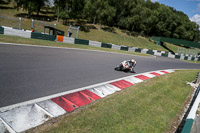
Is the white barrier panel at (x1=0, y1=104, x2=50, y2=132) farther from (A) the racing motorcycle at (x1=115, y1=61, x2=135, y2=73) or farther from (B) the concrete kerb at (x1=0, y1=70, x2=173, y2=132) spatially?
(A) the racing motorcycle at (x1=115, y1=61, x2=135, y2=73)

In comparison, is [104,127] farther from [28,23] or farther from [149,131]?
[28,23]

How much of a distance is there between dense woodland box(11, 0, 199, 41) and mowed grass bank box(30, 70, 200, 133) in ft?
134

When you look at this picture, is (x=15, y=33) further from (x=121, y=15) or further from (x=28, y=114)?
(x=121, y=15)

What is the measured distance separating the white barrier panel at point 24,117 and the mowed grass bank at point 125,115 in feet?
0.79

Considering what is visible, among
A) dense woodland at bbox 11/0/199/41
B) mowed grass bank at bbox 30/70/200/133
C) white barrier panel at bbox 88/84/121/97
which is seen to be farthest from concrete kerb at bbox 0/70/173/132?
dense woodland at bbox 11/0/199/41

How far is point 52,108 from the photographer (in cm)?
441

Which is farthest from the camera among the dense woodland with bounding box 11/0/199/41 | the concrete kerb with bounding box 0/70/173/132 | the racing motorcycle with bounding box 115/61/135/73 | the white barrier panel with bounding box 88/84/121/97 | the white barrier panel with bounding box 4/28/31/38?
the dense woodland with bounding box 11/0/199/41

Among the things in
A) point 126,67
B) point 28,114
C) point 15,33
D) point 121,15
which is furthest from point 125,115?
point 121,15

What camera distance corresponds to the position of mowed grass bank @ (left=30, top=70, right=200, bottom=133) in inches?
148

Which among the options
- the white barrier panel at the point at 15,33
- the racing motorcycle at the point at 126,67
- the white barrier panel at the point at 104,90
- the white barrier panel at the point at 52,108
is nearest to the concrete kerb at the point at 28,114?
the white barrier panel at the point at 52,108

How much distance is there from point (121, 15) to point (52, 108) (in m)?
62.8

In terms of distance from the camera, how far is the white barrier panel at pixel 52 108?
167 inches

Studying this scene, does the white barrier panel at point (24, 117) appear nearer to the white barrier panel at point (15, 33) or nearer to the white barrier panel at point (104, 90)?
the white barrier panel at point (104, 90)

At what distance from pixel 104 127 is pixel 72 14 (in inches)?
1725
